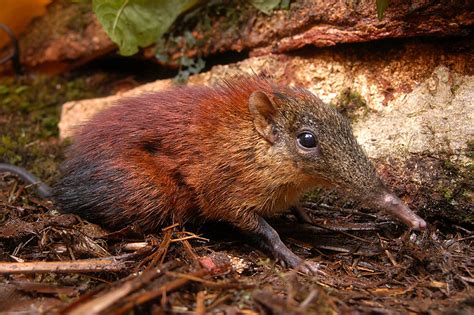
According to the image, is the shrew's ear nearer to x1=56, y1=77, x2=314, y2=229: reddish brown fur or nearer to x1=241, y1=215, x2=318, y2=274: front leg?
x1=56, y1=77, x2=314, y2=229: reddish brown fur

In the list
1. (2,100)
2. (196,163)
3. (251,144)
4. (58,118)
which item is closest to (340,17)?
(251,144)

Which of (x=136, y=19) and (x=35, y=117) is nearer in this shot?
(x=136, y=19)

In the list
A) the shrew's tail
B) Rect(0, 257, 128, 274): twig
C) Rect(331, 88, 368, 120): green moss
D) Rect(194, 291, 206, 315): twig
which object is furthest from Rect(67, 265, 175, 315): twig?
Rect(331, 88, 368, 120): green moss

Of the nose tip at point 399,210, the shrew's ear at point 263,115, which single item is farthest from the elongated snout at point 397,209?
the shrew's ear at point 263,115

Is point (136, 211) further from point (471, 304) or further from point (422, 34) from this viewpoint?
point (422, 34)

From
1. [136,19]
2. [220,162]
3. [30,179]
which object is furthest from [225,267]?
[136,19]

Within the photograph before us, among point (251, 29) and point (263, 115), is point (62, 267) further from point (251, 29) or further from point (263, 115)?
point (251, 29)

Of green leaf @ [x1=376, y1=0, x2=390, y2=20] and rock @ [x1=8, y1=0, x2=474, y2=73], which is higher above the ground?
green leaf @ [x1=376, y1=0, x2=390, y2=20]

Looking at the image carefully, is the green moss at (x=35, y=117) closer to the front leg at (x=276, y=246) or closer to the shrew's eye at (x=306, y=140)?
the front leg at (x=276, y=246)
